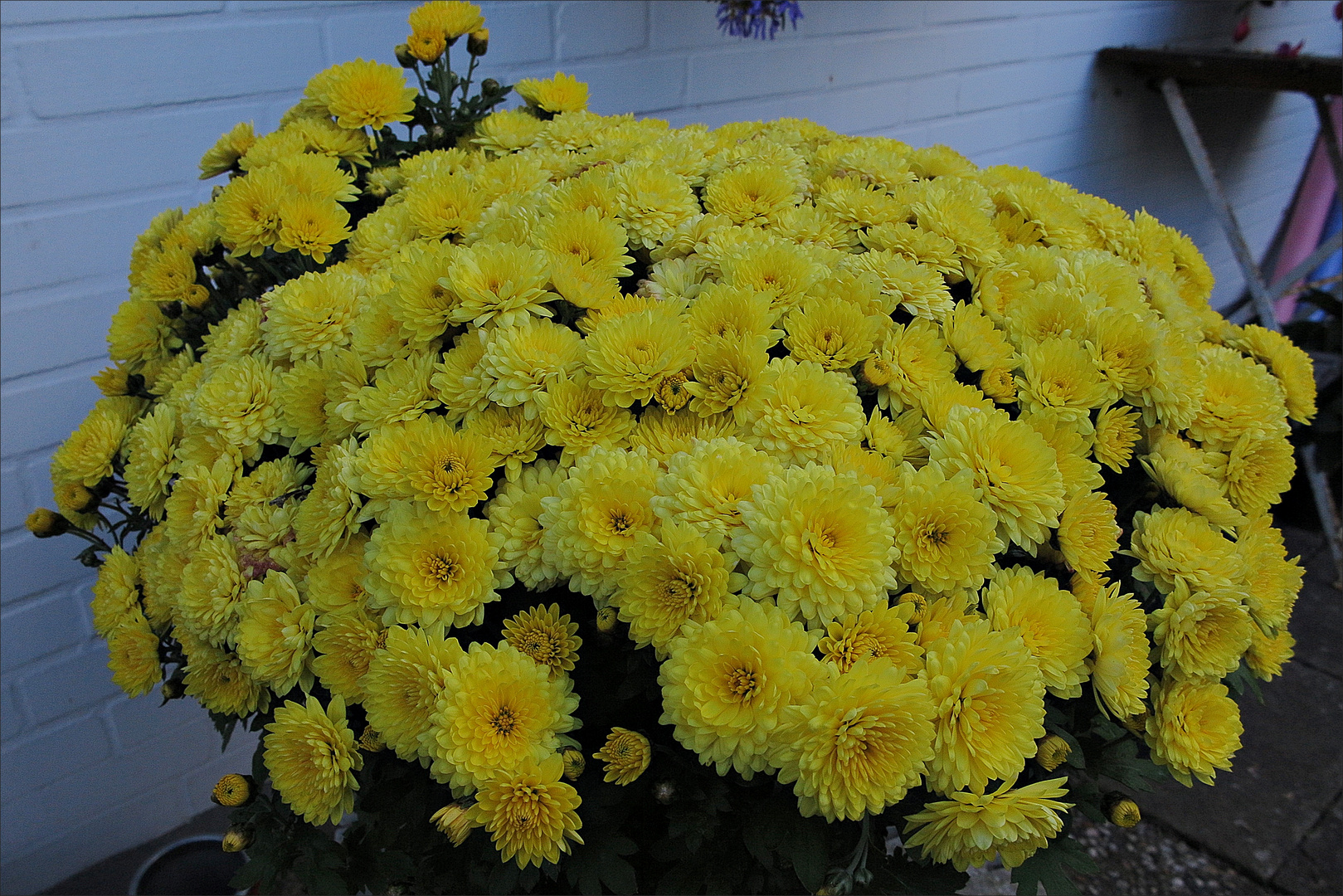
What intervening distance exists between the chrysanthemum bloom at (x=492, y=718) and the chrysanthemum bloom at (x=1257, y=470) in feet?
2.08

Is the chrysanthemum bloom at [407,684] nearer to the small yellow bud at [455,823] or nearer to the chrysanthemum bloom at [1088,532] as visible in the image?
the small yellow bud at [455,823]

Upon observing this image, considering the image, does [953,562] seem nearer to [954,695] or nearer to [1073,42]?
[954,695]

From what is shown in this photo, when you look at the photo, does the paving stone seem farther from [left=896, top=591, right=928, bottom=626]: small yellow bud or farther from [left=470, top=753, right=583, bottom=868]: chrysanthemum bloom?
[left=470, top=753, right=583, bottom=868]: chrysanthemum bloom

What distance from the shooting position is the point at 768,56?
217cm

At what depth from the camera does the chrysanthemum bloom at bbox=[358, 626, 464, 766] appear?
0.67 m

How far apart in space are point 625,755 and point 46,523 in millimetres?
772

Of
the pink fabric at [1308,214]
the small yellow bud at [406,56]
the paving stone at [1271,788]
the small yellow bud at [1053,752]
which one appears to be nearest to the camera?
the small yellow bud at [1053,752]

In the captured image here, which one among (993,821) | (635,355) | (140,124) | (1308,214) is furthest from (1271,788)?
(1308,214)

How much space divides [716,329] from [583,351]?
0.11m

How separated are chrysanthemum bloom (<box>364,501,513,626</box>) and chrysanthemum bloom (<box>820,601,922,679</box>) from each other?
0.25 meters

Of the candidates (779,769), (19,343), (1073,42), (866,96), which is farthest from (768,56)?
(779,769)

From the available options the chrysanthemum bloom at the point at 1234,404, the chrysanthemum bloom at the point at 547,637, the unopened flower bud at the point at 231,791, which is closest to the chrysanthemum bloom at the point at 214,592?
the unopened flower bud at the point at 231,791

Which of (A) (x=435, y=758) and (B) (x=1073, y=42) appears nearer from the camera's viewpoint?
(A) (x=435, y=758)

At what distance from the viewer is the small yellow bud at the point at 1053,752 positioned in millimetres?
701
